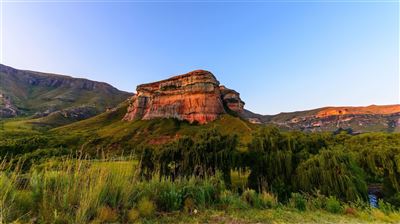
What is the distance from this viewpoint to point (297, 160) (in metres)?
17.0

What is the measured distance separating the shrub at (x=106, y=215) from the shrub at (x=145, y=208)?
525 millimetres

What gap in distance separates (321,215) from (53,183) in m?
6.32

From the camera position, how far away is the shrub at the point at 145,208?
4.60 m

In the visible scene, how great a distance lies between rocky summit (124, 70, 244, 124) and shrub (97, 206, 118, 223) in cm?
8708

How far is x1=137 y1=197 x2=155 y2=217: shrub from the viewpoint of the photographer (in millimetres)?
4602

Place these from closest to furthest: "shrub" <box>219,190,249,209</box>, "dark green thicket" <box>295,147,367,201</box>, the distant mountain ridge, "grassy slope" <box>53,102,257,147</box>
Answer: "shrub" <box>219,190,249,209</box> → "dark green thicket" <box>295,147,367,201</box> → "grassy slope" <box>53,102,257,147</box> → the distant mountain ridge

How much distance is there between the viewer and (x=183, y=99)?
3981 inches

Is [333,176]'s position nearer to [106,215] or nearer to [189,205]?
[189,205]

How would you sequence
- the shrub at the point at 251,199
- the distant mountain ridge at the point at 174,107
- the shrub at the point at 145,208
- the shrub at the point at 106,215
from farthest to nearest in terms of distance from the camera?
the distant mountain ridge at the point at 174,107, the shrub at the point at 251,199, the shrub at the point at 145,208, the shrub at the point at 106,215

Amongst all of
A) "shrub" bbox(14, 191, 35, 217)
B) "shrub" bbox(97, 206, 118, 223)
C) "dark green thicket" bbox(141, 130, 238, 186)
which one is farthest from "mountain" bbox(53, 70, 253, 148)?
"shrub" bbox(97, 206, 118, 223)

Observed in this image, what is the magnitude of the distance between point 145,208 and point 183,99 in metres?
97.0

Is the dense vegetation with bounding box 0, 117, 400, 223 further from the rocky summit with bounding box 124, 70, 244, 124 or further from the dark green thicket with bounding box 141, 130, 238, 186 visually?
the rocky summit with bounding box 124, 70, 244, 124

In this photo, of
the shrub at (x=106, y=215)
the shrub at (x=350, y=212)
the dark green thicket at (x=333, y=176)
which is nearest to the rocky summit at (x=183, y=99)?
the dark green thicket at (x=333, y=176)

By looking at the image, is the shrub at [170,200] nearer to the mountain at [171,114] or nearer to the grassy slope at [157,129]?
the grassy slope at [157,129]
